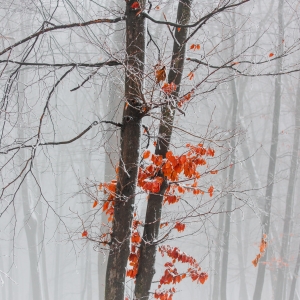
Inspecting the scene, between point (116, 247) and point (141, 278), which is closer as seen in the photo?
point (116, 247)

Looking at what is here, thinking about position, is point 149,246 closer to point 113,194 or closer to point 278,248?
point 113,194

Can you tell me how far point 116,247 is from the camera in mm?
Result: 4766

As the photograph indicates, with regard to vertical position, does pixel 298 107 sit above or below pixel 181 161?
above

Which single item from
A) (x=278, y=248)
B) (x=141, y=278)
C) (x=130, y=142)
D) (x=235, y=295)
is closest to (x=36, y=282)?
(x=278, y=248)

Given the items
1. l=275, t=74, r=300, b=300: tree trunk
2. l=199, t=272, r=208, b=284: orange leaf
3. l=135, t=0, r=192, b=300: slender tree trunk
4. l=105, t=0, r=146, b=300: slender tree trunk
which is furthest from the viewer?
l=275, t=74, r=300, b=300: tree trunk

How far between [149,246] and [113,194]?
123 cm

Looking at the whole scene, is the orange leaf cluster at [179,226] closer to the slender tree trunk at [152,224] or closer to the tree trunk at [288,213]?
the slender tree trunk at [152,224]

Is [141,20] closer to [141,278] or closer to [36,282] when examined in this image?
[141,278]

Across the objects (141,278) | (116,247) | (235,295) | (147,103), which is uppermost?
(147,103)

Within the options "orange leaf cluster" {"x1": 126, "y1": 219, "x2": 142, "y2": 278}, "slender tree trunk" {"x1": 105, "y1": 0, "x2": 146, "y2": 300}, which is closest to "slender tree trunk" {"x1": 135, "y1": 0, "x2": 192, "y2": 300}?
"orange leaf cluster" {"x1": 126, "y1": 219, "x2": 142, "y2": 278}

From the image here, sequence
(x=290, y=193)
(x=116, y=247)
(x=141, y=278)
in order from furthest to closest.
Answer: (x=290, y=193) → (x=141, y=278) → (x=116, y=247)

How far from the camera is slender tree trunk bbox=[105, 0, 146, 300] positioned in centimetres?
483

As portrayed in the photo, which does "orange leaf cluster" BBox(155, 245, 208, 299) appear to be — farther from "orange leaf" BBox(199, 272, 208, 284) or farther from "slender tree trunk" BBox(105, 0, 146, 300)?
"slender tree trunk" BBox(105, 0, 146, 300)

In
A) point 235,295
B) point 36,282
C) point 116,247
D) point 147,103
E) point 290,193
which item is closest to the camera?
point 147,103
